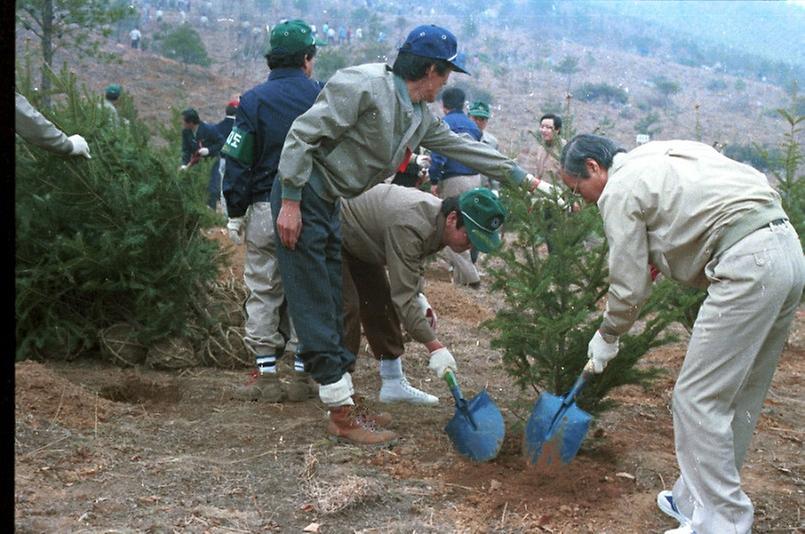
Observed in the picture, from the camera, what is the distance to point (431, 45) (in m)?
4.15

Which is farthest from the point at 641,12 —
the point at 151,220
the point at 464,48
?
the point at 151,220

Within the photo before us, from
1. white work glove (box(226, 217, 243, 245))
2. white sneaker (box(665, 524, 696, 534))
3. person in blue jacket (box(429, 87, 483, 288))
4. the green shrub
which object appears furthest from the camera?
person in blue jacket (box(429, 87, 483, 288))

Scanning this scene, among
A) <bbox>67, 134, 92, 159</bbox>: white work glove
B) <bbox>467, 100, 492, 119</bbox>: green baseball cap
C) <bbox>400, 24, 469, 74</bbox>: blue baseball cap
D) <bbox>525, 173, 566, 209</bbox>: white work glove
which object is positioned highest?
<bbox>400, 24, 469, 74</bbox>: blue baseball cap

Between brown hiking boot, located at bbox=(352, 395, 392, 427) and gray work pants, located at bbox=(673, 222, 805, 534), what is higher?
gray work pants, located at bbox=(673, 222, 805, 534)

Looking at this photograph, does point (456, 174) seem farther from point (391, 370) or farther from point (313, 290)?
point (313, 290)

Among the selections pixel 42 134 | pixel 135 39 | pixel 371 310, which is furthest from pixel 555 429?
pixel 135 39

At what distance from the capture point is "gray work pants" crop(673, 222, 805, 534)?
3207 millimetres

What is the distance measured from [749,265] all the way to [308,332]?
1941mm

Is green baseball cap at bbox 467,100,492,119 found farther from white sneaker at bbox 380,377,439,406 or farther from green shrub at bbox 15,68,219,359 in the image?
white sneaker at bbox 380,377,439,406

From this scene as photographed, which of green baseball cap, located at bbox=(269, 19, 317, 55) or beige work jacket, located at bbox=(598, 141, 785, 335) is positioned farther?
green baseball cap, located at bbox=(269, 19, 317, 55)

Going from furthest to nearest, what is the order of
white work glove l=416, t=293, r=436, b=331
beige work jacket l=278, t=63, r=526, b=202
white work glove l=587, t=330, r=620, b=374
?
1. white work glove l=416, t=293, r=436, b=331
2. beige work jacket l=278, t=63, r=526, b=202
3. white work glove l=587, t=330, r=620, b=374

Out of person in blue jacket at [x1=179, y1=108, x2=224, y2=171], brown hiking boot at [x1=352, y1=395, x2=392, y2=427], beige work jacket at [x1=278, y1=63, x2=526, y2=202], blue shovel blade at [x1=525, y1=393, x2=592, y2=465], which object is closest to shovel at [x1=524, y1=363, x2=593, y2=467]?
blue shovel blade at [x1=525, y1=393, x2=592, y2=465]

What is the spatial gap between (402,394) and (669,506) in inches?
69.6

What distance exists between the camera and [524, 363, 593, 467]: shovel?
391 cm
